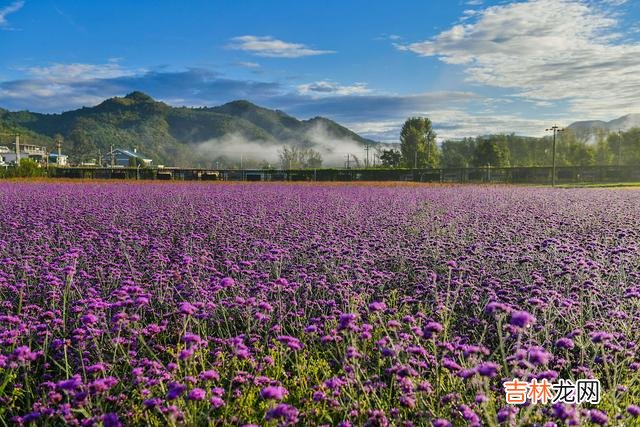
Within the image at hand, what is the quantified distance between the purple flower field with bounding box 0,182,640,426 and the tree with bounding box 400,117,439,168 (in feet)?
338

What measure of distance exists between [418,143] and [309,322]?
112323 millimetres

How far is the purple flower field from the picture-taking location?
3.02 metres

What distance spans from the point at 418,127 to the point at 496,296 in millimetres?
115656

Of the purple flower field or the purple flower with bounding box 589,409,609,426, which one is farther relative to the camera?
the purple flower field

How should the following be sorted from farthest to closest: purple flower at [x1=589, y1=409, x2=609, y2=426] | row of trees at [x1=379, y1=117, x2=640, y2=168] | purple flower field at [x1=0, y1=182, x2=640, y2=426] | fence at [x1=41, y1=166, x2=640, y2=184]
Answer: row of trees at [x1=379, y1=117, x2=640, y2=168], fence at [x1=41, y1=166, x2=640, y2=184], purple flower field at [x1=0, y1=182, x2=640, y2=426], purple flower at [x1=589, y1=409, x2=609, y2=426]

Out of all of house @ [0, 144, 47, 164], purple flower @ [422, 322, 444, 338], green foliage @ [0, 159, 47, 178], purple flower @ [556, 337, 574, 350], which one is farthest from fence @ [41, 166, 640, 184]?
house @ [0, 144, 47, 164]

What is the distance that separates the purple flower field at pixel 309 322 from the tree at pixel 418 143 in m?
103

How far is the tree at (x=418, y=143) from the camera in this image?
11238 cm

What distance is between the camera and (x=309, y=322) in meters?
4.38

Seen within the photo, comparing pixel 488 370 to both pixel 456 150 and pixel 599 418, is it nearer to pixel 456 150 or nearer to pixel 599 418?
pixel 599 418

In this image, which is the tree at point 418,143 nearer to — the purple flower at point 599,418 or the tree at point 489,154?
the tree at point 489,154

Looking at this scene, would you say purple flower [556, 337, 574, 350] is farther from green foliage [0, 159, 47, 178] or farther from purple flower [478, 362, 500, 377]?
green foliage [0, 159, 47, 178]

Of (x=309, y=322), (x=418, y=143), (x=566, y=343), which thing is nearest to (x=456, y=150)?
(x=418, y=143)

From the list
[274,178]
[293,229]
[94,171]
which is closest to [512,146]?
[274,178]
